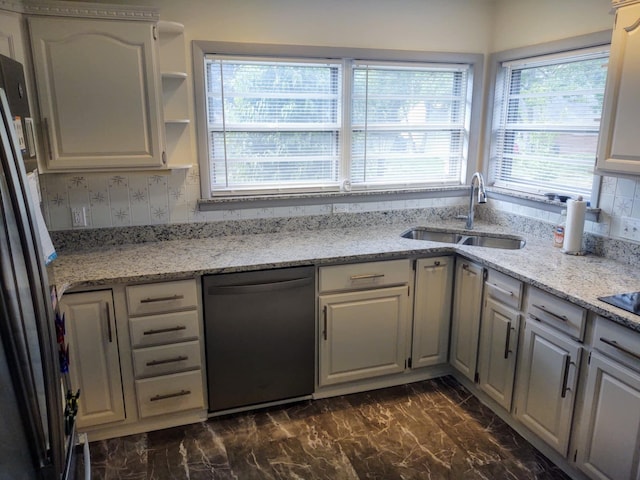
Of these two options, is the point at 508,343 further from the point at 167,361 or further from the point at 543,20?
the point at 543,20

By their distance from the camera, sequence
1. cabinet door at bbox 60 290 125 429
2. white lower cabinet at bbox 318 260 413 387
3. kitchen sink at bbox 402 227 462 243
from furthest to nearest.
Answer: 1. kitchen sink at bbox 402 227 462 243
2. white lower cabinet at bbox 318 260 413 387
3. cabinet door at bbox 60 290 125 429

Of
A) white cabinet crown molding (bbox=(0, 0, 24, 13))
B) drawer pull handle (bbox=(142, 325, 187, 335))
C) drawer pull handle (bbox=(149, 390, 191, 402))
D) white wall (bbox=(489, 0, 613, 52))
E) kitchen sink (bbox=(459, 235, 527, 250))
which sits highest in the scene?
white wall (bbox=(489, 0, 613, 52))

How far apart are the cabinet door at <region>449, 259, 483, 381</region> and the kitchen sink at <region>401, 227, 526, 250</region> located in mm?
456

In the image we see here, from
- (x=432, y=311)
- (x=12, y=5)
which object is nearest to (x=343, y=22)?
(x=12, y=5)

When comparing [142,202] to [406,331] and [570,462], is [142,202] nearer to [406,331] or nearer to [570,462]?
[406,331]

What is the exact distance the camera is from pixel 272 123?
3084 mm

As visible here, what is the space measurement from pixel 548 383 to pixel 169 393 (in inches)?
75.3

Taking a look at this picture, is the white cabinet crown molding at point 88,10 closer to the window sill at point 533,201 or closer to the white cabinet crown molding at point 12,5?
the white cabinet crown molding at point 12,5

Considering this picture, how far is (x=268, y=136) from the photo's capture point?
3.11 m

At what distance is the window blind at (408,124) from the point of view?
130 inches

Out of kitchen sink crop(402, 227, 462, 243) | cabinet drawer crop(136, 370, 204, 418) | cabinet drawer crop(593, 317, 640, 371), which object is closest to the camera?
cabinet drawer crop(593, 317, 640, 371)

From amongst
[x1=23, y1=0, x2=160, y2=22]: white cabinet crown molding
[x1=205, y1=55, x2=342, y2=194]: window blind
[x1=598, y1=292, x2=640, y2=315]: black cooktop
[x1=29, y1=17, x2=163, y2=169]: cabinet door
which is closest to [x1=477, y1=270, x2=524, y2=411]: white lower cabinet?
[x1=598, y1=292, x2=640, y2=315]: black cooktop

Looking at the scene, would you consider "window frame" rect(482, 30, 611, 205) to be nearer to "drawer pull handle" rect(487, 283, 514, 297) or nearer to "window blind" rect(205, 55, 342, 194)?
"drawer pull handle" rect(487, 283, 514, 297)

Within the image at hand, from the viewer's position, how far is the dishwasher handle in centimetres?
254
